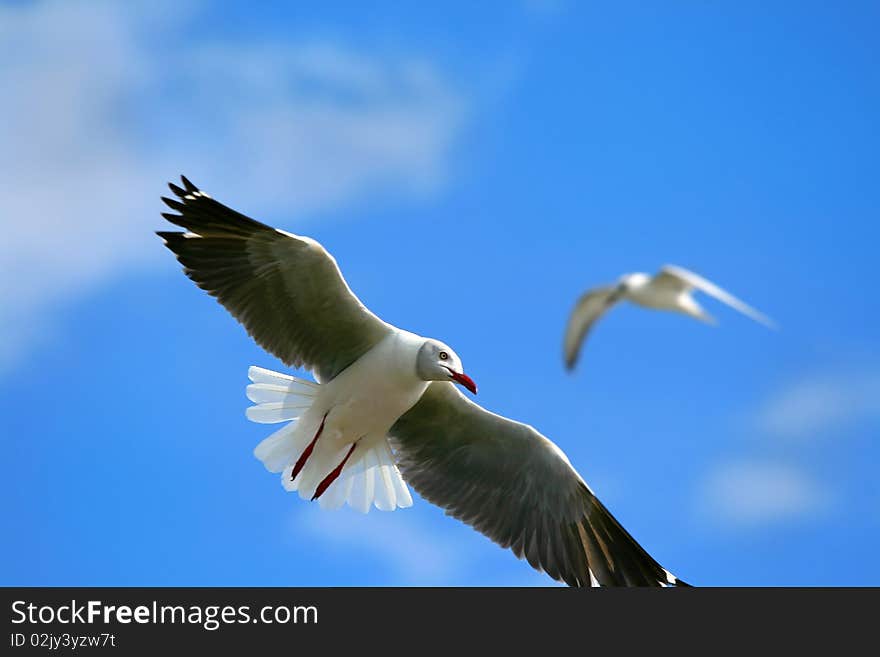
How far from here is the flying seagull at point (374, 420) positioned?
29.1ft

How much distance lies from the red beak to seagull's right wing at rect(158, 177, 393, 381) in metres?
0.65

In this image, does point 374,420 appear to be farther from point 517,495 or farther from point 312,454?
point 517,495

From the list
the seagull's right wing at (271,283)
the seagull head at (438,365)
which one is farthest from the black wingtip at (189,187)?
the seagull head at (438,365)

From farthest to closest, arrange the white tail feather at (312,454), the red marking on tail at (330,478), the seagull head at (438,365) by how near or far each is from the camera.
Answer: the red marking on tail at (330,478)
the white tail feather at (312,454)
the seagull head at (438,365)

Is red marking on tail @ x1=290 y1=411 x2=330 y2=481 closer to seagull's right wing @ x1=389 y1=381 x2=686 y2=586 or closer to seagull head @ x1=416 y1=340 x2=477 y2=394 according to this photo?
seagull's right wing @ x1=389 y1=381 x2=686 y2=586

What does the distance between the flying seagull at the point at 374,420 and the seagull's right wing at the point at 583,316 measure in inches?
44.3

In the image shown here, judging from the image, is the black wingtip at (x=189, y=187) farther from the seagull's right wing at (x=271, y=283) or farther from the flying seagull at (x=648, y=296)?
the flying seagull at (x=648, y=296)

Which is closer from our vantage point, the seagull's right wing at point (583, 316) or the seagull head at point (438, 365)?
the seagull's right wing at point (583, 316)

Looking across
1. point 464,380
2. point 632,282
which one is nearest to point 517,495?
point 464,380

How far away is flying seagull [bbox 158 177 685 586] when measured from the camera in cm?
888

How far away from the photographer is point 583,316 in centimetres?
767

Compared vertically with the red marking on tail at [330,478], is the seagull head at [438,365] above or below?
above

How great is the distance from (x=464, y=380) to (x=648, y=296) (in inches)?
88.8

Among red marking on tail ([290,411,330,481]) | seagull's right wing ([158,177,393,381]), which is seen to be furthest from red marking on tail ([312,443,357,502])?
seagull's right wing ([158,177,393,381])
